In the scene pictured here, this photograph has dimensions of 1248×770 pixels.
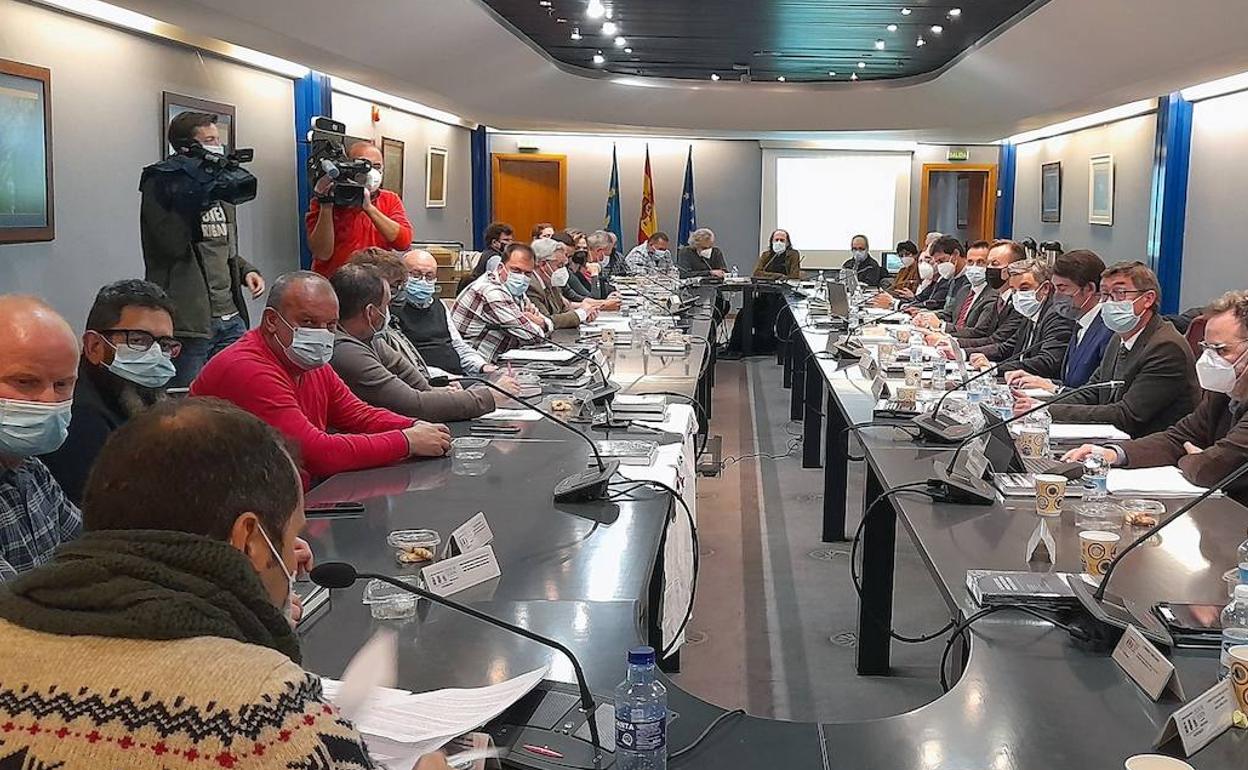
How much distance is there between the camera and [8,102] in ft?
14.1

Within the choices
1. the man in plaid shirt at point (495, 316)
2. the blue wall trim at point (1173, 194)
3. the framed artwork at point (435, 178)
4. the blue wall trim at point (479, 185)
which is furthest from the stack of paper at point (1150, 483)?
the blue wall trim at point (479, 185)

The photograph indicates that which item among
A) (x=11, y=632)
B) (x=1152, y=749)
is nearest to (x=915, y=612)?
(x=1152, y=749)

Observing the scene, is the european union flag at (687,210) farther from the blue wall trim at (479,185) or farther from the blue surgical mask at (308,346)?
the blue surgical mask at (308,346)

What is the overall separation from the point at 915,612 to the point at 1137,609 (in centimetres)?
193

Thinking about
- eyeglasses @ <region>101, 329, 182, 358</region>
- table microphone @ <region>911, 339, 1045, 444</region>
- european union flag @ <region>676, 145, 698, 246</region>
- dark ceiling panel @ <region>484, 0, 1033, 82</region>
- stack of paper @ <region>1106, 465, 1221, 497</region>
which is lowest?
stack of paper @ <region>1106, 465, 1221, 497</region>

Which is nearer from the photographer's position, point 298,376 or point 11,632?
point 11,632

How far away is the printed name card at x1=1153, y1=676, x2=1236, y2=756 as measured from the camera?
4.30 ft

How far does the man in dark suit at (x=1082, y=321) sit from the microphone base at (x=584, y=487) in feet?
7.27

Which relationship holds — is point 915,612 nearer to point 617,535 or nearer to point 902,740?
point 617,535

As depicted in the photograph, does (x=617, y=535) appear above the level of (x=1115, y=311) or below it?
below

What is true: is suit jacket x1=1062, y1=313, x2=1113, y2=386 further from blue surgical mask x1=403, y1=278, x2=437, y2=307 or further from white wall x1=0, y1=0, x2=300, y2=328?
white wall x1=0, y1=0, x2=300, y2=328

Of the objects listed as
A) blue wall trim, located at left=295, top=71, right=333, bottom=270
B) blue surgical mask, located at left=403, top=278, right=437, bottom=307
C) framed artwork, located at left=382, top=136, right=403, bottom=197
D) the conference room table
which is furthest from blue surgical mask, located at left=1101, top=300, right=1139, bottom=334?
framed artwork, located at left=382, top=136, right=403, bottom=197

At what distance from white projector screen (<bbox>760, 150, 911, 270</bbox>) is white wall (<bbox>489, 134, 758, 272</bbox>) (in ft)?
0.80

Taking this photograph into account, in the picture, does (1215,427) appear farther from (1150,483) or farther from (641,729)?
(641,729)
